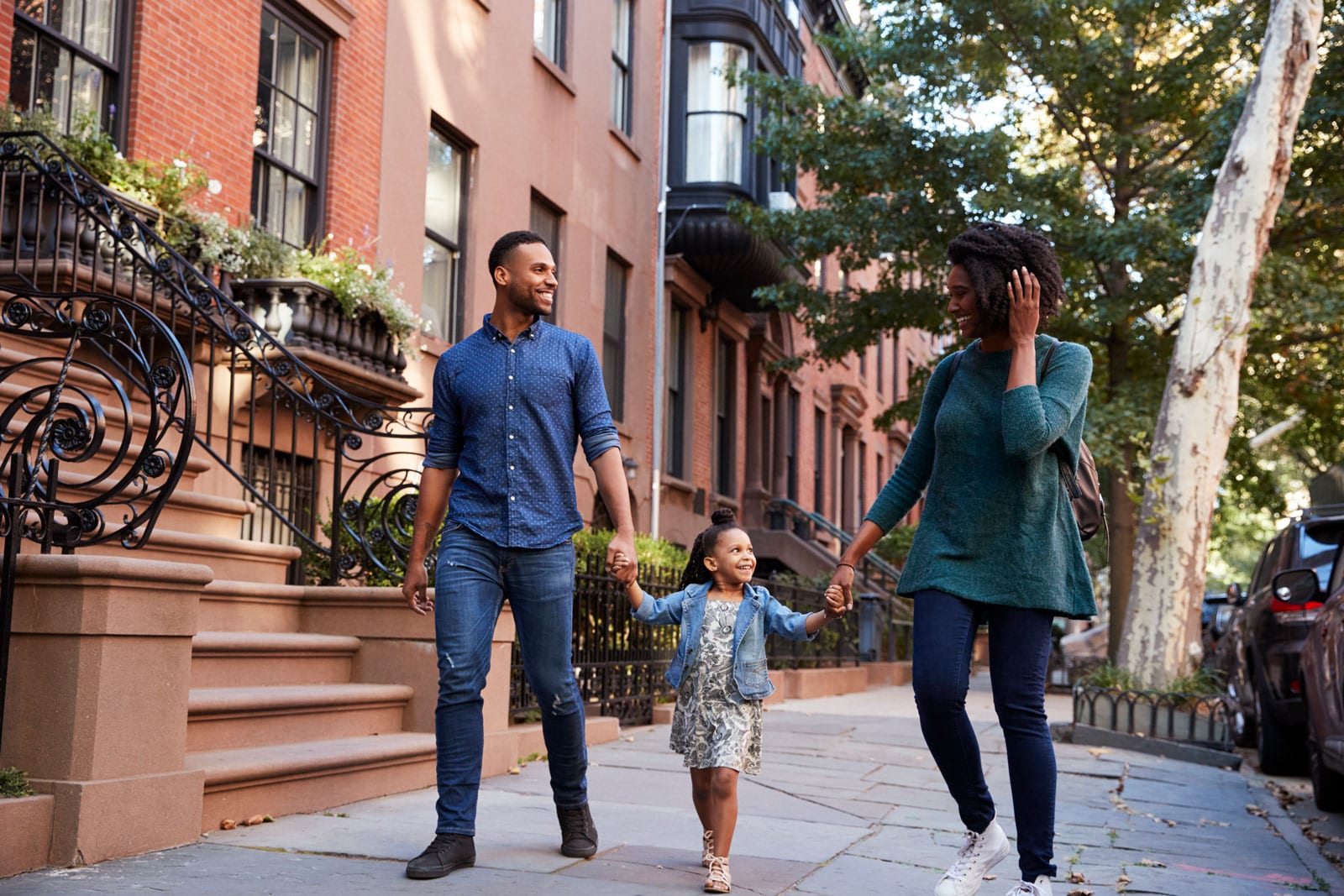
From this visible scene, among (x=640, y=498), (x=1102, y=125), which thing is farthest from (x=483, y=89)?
(x=1102, y=125)

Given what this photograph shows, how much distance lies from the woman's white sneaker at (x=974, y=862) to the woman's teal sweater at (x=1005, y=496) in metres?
0.71

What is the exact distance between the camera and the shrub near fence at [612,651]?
29.5 feet

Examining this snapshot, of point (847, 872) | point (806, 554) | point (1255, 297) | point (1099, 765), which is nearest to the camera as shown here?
point (847, 872)

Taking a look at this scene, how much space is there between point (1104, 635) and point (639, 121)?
597 inches

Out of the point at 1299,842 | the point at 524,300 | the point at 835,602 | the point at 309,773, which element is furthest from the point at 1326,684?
the point at 309,773

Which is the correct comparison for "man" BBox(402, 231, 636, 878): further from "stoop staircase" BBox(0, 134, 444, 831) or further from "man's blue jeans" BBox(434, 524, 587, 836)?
"stoop staircase" BBox(0, 134, 444, 831)

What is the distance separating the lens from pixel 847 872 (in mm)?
4848

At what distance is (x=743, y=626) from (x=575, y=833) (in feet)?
3.06

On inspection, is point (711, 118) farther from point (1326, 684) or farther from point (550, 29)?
point (1326, 684)

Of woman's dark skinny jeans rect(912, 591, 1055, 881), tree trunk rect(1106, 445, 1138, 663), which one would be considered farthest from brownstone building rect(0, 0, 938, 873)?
tree trunk rect(1106, 445, 1138, 663)

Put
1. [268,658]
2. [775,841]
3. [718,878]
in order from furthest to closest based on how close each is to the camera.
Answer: [268,658], [775,841], [718,878]

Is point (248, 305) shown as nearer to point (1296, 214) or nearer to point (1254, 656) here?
point (1254, 656)

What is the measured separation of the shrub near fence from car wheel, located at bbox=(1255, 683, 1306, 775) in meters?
3.45

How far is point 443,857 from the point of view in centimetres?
433
